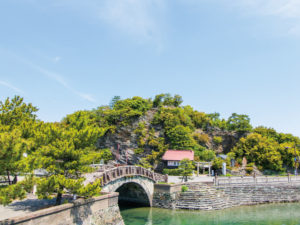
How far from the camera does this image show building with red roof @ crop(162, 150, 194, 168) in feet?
154

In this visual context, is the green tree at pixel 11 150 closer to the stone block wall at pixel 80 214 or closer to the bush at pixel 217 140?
the stone block wall at pixel 80 214

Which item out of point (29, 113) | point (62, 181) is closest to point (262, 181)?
point (62, 181)

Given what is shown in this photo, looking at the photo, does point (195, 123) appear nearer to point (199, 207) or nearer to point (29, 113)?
point (199, 207)

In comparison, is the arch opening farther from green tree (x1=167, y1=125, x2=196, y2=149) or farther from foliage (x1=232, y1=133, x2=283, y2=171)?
foliage (x1=232, y1=133, x2=283, y2=171)

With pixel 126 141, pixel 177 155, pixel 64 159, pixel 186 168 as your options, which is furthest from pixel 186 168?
pixel 126 141

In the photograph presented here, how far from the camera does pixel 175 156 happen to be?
157 ft

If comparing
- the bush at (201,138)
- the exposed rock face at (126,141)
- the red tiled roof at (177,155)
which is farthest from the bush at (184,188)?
the bush at (201,138)

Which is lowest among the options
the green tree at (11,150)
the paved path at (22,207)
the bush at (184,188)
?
the bush at (184,188)

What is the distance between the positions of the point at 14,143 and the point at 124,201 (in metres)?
28.0

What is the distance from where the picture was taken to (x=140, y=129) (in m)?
56.5

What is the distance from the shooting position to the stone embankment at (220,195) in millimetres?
29703

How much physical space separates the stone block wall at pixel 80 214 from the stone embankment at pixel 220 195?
1113cm

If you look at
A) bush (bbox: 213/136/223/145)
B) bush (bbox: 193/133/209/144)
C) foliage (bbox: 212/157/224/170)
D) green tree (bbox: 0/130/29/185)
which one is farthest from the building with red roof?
green tree (bbox: 0/130/29/185)

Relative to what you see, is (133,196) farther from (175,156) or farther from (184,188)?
(175,156)
